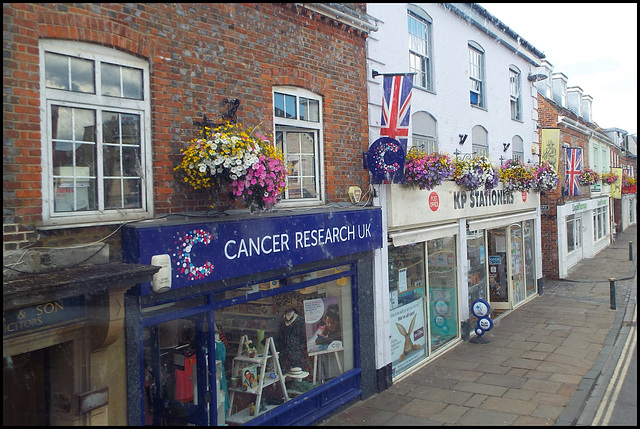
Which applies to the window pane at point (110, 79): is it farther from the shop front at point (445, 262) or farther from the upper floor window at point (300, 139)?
the shop front at point (445, 262)

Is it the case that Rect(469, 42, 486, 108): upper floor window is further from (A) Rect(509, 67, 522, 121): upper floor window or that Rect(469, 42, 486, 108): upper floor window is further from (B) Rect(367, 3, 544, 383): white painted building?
(A) Rect(509, 67, 522, 121): upper floor window

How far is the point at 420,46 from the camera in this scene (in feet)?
35.1

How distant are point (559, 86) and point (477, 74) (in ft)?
52.5

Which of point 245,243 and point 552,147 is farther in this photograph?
point 552,147

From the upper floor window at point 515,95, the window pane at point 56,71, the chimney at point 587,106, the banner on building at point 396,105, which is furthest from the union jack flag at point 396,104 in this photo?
the chimney at point 587,106

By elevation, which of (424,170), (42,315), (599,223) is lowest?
(599,223)

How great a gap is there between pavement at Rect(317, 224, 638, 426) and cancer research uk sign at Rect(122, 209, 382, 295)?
8.30ft

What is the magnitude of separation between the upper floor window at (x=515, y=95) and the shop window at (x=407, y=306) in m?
7.57

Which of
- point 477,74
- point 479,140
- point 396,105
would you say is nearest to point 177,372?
point 396,105

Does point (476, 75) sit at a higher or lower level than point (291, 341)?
higher

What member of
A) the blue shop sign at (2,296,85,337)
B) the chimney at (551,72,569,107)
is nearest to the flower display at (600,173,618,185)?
the chimney at (551,72,569,107)

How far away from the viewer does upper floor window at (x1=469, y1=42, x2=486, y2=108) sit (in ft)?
42.0

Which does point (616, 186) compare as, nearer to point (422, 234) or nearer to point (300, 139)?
point (422, 234)

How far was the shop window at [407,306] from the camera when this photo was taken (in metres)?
9.32
